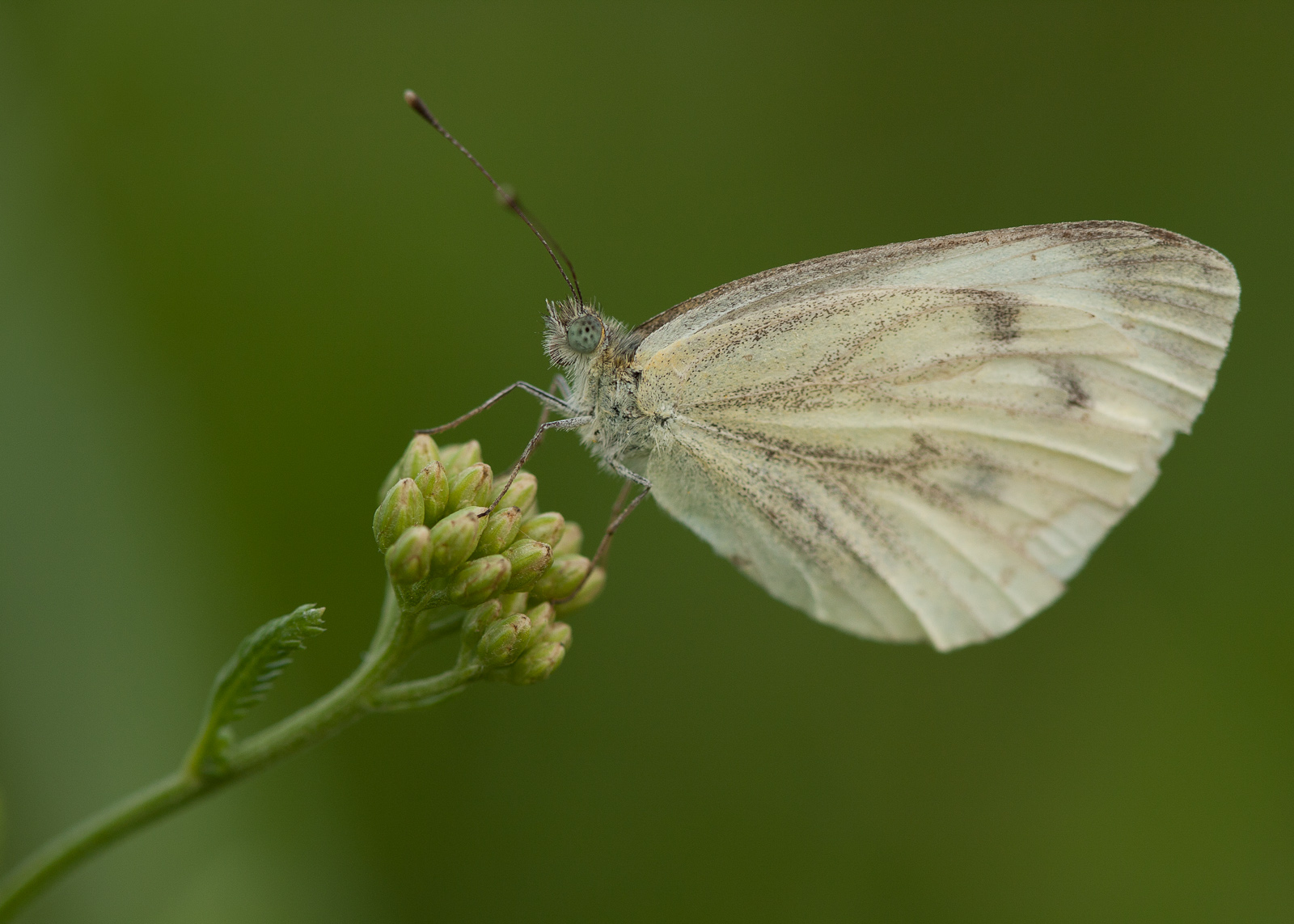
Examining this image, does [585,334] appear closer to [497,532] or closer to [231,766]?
[497,532]

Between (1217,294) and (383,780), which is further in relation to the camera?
(383,780)

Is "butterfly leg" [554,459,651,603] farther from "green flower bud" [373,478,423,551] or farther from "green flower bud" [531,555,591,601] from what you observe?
"green flower bud" [373,478,423,551]

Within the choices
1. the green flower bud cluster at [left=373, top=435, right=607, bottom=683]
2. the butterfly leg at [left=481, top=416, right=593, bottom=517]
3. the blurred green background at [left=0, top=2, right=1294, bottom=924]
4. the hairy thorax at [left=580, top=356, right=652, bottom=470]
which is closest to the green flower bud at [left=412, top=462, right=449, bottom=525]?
the green flower bud cluster at [left=373, top=435, right=607, bottom=683]

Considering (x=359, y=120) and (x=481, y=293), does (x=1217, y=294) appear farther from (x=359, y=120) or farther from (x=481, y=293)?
(x=359, y=120)

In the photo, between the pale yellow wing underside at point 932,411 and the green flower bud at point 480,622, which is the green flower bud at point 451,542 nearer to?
the green flower bud at point 480,622

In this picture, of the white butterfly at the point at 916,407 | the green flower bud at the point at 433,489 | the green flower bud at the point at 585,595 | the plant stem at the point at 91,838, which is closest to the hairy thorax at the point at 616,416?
the white butterfly at the point at 916,407

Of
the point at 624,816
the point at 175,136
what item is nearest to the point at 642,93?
the point at 175,136
